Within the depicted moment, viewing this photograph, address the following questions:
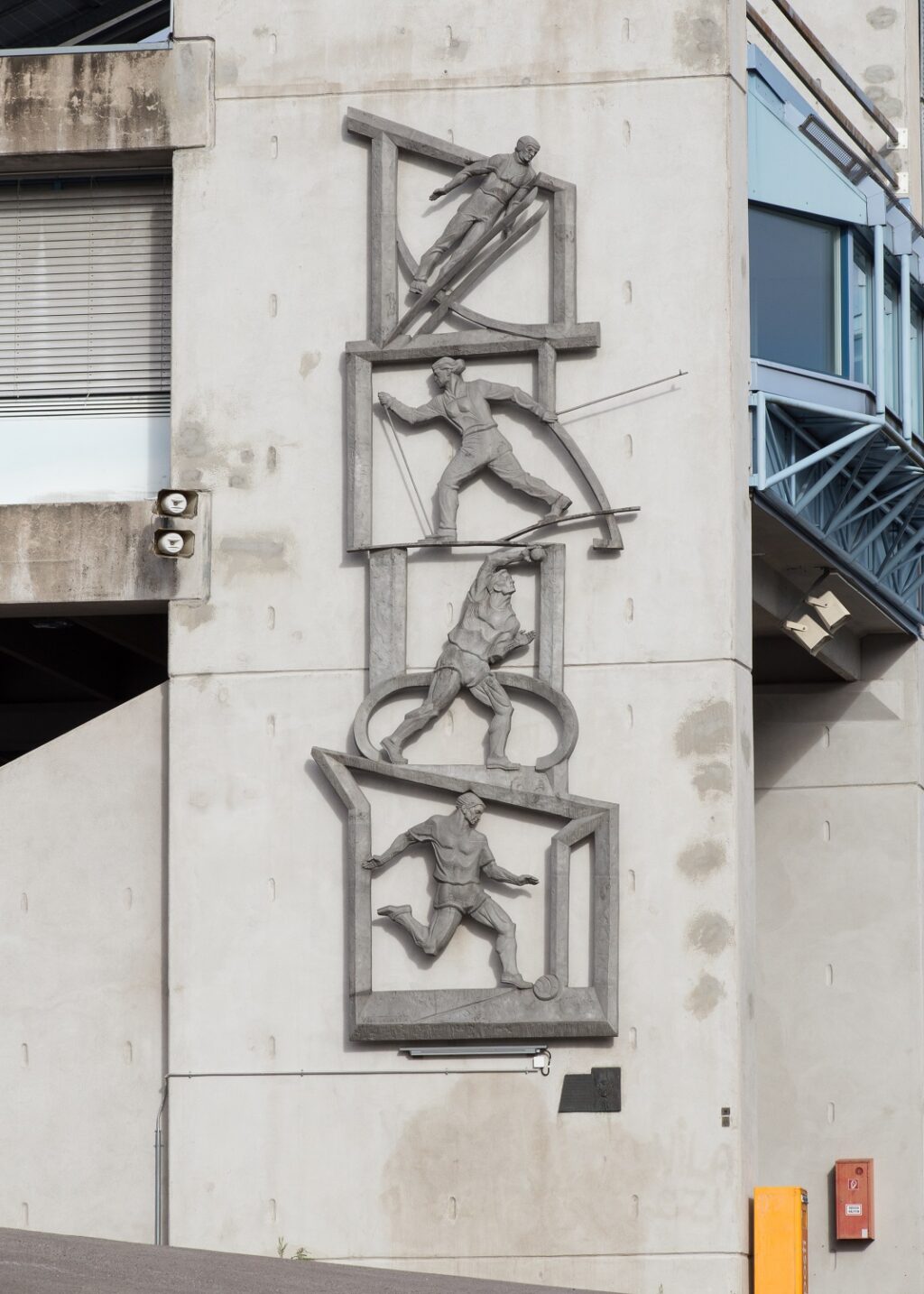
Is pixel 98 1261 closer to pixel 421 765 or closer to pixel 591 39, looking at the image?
pixel 421 765

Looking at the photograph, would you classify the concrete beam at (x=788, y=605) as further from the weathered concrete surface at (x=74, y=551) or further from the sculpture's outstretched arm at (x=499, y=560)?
the weathered concrete surface at (x=74, y=551)

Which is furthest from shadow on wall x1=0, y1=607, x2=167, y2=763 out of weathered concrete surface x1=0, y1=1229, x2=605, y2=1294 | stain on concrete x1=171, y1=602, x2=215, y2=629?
weathered concrete surface x1=0, y1=1229, x2=605, y2=1294

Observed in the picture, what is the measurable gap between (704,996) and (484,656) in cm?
327

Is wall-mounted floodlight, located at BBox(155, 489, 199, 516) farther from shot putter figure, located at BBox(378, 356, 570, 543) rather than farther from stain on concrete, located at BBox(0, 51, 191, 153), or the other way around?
stain on concrete, located at BBox(0, 51, 191, 153)

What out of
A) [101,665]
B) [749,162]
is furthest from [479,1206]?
[101,665]

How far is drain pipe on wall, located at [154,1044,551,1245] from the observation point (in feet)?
61.2

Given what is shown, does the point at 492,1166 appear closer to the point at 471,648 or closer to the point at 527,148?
the point at 471,648

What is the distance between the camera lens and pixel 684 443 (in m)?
19.4

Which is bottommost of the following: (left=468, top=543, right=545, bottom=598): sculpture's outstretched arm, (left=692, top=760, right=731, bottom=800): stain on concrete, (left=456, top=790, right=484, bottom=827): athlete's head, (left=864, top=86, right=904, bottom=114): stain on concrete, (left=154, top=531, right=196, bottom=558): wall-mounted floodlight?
(left=456, top=790, right=484, bottom=827): athlete's head

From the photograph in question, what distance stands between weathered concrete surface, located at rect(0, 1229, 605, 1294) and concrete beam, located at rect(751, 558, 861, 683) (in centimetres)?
1145

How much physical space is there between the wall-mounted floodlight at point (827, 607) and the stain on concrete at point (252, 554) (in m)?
6.01

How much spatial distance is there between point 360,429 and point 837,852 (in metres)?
8.70

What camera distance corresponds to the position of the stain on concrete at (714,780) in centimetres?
1883

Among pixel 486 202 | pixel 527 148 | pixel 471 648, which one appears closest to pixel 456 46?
pixel 527 148
